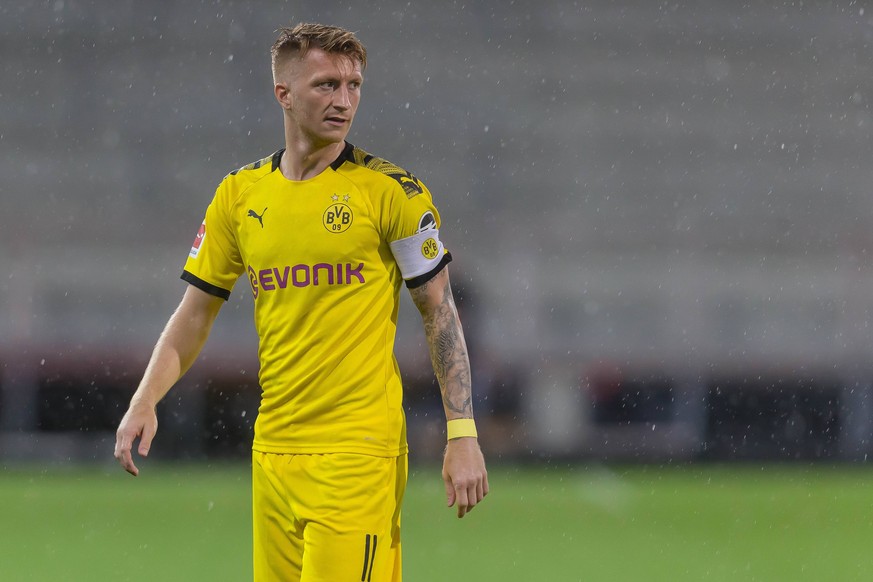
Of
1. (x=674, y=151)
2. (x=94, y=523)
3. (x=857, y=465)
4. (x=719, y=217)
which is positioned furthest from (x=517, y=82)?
(x=94, y=523)

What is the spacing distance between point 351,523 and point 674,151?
16.0 meters

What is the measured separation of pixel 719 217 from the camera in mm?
18156

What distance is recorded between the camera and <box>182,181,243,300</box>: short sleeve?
2902mm

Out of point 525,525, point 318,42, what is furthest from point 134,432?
point 525,525

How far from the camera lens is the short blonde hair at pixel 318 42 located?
271cm

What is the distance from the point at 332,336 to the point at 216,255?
0.43 meters

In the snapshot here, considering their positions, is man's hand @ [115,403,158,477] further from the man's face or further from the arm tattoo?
the man's face

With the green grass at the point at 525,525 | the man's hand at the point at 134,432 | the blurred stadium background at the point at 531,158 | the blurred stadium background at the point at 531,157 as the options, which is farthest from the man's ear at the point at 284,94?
the blurred stadium background at the point at 531,157

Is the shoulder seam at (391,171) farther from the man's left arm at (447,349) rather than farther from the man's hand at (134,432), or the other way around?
the man's hand at (134,432)

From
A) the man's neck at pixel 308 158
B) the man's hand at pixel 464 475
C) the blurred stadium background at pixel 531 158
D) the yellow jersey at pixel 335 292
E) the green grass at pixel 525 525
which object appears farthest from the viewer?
the blurred stadium background at pixel 531 158

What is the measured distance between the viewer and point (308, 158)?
2.81m

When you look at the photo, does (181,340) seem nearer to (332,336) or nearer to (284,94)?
(332,336)

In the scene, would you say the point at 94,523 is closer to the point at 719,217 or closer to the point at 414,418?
the point at 414,418

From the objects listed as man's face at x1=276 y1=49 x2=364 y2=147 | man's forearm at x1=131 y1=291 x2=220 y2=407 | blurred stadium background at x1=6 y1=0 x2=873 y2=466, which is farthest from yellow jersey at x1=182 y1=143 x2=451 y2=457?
blurred stadium background at x1=6 y1=0 x2=873 y2=466
